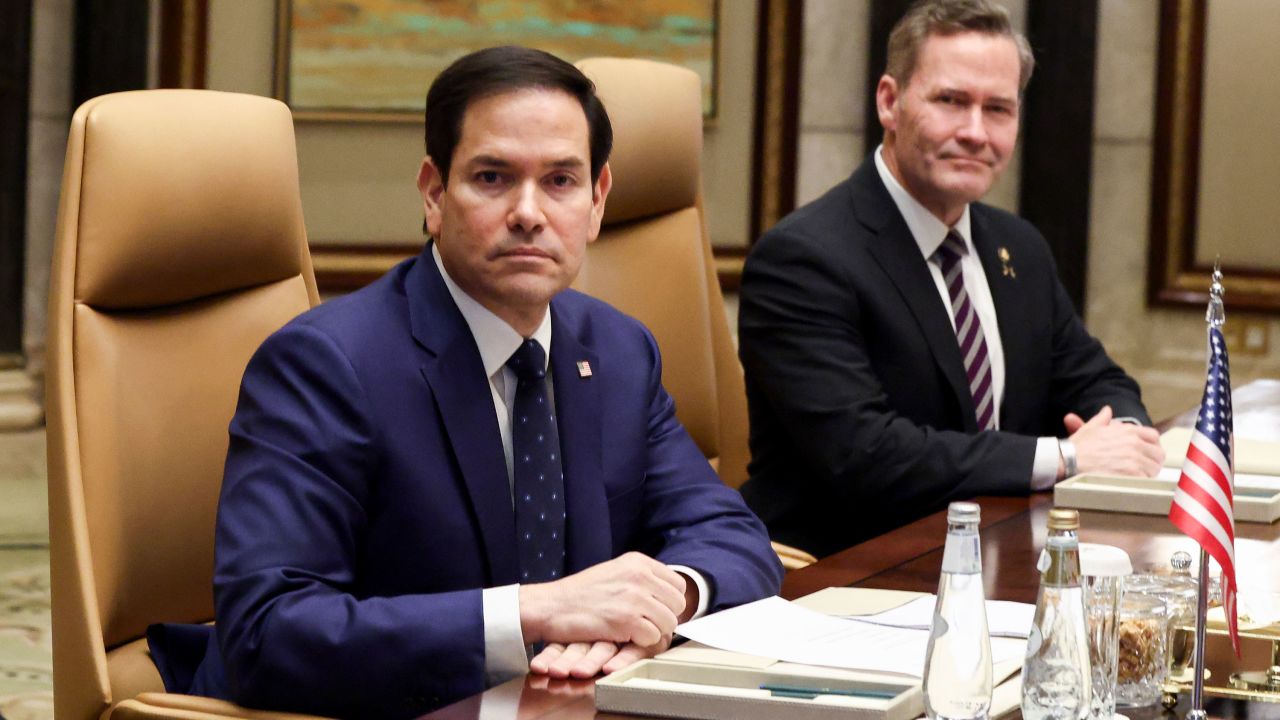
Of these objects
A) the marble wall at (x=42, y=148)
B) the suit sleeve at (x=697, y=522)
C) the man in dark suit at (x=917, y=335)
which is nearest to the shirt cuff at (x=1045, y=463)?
the man in dark suit at (x=917, y=335)

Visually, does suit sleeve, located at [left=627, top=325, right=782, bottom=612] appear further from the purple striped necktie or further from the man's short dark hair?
the purple striped necktie

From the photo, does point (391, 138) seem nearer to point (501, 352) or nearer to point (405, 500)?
point (501, 352)

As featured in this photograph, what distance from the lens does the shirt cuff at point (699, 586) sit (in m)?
1.96

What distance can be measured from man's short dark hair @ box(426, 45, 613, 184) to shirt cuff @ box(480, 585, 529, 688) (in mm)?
567

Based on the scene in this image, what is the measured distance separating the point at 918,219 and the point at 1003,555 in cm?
108

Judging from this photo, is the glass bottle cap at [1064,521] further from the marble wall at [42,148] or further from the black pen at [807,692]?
the marble wall at [42,148]

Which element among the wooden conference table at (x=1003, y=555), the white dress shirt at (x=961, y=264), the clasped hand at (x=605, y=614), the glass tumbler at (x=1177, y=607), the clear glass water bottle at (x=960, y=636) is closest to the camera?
the clear glass water bottle at (x=960, y=636)

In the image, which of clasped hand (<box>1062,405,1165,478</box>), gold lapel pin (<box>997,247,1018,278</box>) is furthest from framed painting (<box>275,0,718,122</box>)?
clasped hand (<box>1062,405,1165,478</box>)

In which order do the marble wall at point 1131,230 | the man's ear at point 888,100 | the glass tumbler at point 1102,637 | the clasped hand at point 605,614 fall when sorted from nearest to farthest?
the glass tumbler at point 1102,637
the clasped hand at point 605,614
the man's ear at point 888,100
the marble wall at point 1131,230

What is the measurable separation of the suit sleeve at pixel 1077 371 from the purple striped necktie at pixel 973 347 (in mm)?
325

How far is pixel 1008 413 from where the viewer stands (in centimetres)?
318

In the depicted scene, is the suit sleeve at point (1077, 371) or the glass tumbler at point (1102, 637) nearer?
the glass tumbler at point (1102, 637)

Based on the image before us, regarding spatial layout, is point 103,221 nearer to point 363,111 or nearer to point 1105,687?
point 1105,687

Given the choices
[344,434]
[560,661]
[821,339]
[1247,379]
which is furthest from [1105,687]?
[1247,379]
